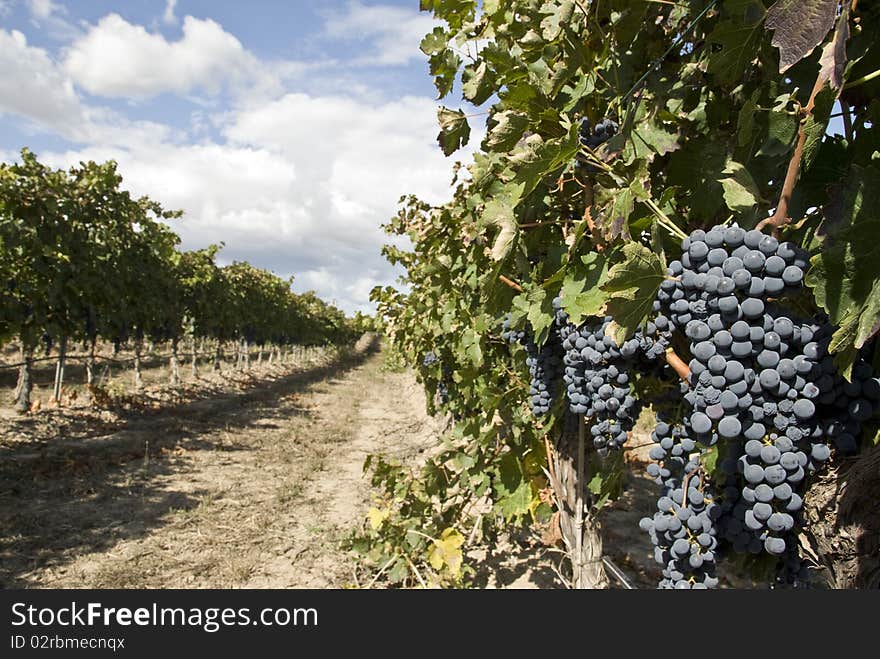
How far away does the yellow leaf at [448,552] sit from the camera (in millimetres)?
4090

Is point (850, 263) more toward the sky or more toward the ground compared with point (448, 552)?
more toward the sky

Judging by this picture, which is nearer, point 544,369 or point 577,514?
point 544,369

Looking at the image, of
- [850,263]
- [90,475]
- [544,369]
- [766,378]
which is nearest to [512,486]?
[544,369]

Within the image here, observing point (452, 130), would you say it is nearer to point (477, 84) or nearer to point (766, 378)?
point (477, 84)

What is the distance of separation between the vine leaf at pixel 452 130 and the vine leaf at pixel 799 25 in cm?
163

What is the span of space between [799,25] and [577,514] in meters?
2.43

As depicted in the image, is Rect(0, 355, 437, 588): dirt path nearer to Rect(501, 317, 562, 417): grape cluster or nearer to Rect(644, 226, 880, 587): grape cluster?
Rect(501, 317, 562, 417): grape cluster

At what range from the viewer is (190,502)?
7.64 metres

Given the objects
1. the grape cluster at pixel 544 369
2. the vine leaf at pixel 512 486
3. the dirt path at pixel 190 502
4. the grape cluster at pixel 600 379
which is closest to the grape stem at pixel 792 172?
the grape cluster at pixel 600 379

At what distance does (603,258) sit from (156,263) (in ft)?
47.0

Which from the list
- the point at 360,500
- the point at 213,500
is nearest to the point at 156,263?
the point at 213,500

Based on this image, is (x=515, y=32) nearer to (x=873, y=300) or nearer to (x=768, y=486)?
(x=873, y=300)

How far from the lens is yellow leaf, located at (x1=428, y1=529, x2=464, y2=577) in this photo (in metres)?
4.09

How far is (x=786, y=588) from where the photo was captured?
148 cm
